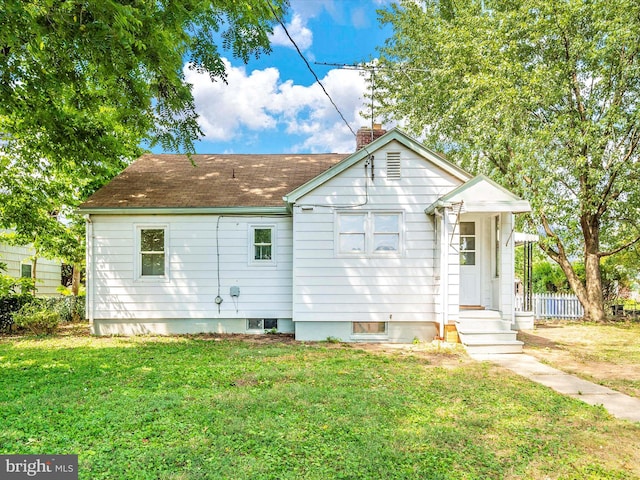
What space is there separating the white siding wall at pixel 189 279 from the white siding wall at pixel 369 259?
3.71 feet

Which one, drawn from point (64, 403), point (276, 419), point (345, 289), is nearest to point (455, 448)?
point (276, 419)

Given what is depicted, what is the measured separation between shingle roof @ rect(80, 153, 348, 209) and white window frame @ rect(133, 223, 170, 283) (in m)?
0.57

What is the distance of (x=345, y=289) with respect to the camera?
971 centimetres

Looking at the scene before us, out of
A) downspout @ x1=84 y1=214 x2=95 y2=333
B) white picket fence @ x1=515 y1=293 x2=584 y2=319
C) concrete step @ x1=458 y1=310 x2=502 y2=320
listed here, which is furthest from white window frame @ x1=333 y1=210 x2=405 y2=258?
white picket fence @ x1=515 y1=293 x2=584 y2=319

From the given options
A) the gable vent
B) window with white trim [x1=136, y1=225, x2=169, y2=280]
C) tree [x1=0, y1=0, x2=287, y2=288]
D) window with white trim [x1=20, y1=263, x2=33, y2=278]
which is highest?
tree [x1=0, y1=0, x2=287, y2=288]

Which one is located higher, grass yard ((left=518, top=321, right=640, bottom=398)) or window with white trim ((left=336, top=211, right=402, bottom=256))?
window with white trim ((left=336, top=211, right=402, bottom=256))

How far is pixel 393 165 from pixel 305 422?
6.84 m

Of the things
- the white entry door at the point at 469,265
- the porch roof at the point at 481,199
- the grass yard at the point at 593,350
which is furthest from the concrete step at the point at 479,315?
the porch roof at the point at 481,199

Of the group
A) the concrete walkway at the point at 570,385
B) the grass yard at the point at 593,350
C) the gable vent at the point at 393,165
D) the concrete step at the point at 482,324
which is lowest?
the grass yard at the point at 593,350

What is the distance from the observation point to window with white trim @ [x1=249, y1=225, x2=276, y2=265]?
10680mm

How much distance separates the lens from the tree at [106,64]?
509 centimetres

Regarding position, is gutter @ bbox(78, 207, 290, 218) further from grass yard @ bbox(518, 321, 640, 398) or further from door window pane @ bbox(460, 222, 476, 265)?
grass yard @ bbox(518, 321, 640, 398)

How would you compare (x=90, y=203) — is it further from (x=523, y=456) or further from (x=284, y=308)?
(x=523, y=456)

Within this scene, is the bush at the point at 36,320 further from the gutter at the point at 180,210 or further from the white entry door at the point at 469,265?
the white entry door at the point at 469,265
